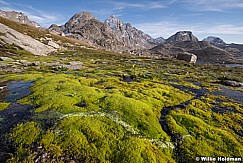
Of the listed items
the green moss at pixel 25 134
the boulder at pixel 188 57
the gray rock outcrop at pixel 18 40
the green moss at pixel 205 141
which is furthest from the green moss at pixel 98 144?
the boulder at pixel 188 57

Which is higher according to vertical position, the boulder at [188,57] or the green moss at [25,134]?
the boulder at [188,57]

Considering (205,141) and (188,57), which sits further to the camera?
(188,57)

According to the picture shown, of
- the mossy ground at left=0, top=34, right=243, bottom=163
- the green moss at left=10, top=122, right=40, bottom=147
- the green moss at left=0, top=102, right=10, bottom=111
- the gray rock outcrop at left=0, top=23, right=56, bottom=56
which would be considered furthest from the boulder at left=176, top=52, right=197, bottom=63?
the green moss at left=10, top=122, right=40, bottom=147

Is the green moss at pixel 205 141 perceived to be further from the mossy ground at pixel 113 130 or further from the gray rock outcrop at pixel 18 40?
the gray rock outcrop at pixel 18 40

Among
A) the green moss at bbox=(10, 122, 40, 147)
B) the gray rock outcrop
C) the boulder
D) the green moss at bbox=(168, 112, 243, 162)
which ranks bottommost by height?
the green moss at bbox=(168, 112, 243, 162)

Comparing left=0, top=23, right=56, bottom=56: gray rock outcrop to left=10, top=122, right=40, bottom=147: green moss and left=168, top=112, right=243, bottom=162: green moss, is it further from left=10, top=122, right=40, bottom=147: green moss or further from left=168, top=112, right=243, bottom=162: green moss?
left=168, top=112, right=243, bottom=162: green moss

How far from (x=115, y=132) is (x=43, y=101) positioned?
36.6ft

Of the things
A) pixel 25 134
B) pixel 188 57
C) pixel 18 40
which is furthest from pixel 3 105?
pixel 188 57

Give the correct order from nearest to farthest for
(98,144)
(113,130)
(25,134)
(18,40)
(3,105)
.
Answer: (98,144)
(25,134)
(113,130)
(3,105)
(18,40)

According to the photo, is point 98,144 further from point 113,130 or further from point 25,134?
point 25,134

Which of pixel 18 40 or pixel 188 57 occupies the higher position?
pixel 18 40

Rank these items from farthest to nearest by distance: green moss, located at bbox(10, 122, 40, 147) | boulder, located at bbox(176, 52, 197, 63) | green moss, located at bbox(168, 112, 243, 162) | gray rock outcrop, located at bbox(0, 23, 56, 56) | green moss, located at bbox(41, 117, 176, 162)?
boulder, located at bbox(176, 52, 197, 63)
gray rock outcrop, located at bbox(0, 23, 56, 56)
green moss, located at bbox(168, 112, 243, 162)
green moss, located at bbox(10, 122, 40, 147)
green moss, located at bbox(41, 117, 176, 162)

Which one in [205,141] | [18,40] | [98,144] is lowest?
[205,141]

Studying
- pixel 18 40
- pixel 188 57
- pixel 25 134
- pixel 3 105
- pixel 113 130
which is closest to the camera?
pixel 25 134
